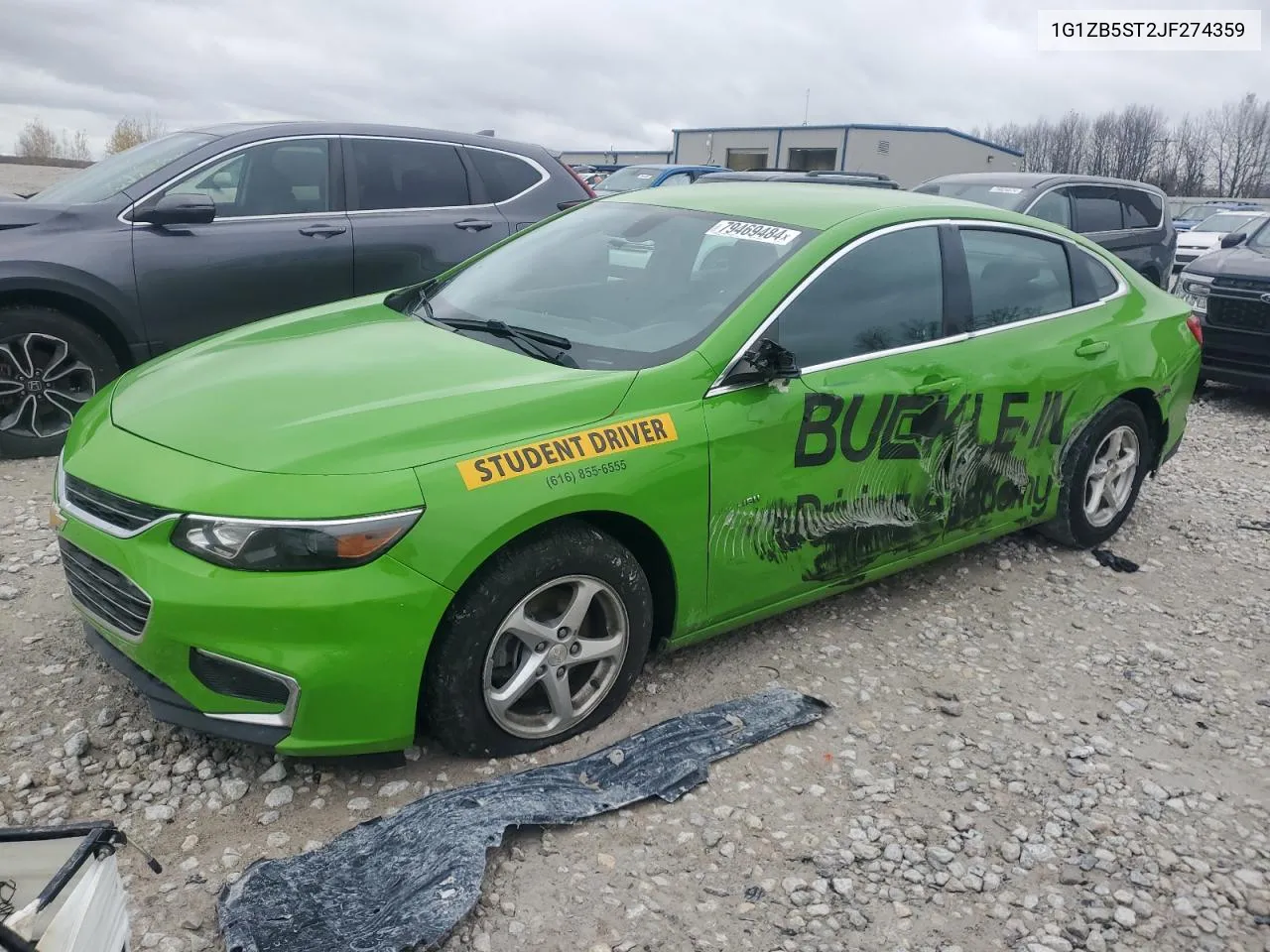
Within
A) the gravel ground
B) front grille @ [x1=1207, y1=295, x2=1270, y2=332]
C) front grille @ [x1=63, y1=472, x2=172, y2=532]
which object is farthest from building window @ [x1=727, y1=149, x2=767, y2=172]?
front grille @ [x1=63, y1=472, x2=172, y2=532]

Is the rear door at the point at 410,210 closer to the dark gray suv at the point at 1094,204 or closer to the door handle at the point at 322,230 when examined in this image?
the door handle at the point at 322,230

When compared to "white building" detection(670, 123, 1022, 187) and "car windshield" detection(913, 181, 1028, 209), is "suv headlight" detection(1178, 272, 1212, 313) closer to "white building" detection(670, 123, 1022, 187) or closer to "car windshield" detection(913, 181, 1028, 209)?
"car windshield" detection(913, 181, 1028, 209)

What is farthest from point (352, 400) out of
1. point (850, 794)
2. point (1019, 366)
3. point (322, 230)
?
point (322, 230)

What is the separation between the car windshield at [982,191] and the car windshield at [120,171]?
6.07 metres

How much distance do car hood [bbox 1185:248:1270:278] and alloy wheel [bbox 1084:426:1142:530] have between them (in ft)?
13.6

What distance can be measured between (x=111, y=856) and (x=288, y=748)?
79 cm

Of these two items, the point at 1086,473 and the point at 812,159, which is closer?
the point at 1086,473

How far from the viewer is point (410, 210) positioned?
598 cm

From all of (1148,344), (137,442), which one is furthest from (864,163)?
(137,442)

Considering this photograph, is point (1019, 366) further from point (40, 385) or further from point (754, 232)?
point (40, 385)

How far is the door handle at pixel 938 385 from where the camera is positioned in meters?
3.63

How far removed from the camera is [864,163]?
40.4 m

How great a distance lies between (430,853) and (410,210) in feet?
14.5

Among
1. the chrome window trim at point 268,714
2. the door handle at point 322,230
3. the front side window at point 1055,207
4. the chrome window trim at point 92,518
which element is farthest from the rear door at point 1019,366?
the front side window at point 1055,207
